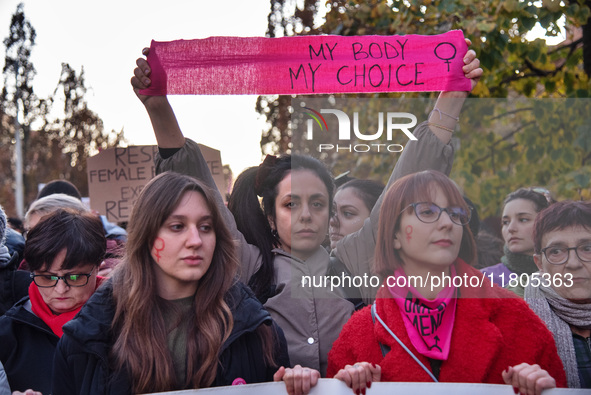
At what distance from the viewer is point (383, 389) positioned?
250 centimetres

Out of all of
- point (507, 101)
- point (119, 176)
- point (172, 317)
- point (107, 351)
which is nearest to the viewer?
point (107, 351)

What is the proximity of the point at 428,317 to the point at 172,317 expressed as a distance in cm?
98

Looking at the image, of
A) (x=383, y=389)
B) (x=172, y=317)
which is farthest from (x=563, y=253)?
(x=172, y=317)

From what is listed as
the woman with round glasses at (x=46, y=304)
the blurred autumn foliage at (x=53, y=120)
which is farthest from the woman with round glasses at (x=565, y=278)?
the blurred autumn foliage at (x=53, y=120)

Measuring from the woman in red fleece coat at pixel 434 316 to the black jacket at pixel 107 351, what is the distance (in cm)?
32

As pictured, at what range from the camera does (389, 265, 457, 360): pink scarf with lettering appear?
2.58m

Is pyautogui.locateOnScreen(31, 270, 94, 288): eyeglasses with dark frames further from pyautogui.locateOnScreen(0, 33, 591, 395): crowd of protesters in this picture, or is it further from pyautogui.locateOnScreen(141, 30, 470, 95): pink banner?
pyautogui.locateOnScreen(141, 30, 470, 95): pink banner

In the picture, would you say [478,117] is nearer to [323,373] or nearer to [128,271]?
[323,373]

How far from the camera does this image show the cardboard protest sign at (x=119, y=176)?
412 cm

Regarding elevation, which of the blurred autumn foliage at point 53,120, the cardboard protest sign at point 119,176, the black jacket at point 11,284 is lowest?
the black jacket at point 11,284

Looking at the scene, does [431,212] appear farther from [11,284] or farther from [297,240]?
[11,284]

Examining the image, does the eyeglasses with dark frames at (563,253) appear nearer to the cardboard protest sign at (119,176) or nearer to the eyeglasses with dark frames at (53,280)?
the eyeglasses with dark frames at (53,280)

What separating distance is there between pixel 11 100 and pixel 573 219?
19.2m

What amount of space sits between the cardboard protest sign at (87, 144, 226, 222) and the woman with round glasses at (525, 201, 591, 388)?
2.23m
